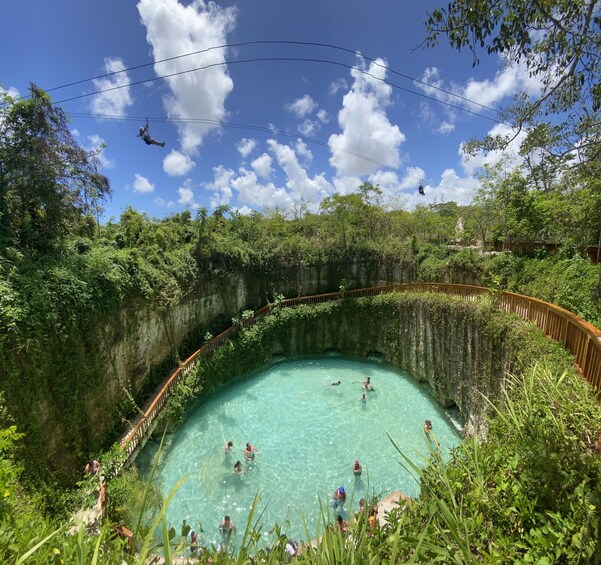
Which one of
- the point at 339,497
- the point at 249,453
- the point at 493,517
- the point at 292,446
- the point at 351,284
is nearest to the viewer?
the point at 493,517

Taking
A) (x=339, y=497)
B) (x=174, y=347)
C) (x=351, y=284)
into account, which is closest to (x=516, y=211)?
(x=351, y=284)

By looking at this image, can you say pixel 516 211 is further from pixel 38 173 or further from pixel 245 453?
pixel 38 173

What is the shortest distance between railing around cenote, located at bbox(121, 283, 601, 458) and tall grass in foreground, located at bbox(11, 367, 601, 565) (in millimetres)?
1375

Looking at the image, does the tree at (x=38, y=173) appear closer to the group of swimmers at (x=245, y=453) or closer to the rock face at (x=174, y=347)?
the rock face at (x=174, y=347)

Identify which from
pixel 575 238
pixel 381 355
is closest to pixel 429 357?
pixel 381 355

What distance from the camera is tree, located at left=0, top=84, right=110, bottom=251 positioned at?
8625 mm

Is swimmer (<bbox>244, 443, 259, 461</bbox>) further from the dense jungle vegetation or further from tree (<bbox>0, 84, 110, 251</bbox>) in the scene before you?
tree (<bbox>0, 84, 110, 251</bbox>)

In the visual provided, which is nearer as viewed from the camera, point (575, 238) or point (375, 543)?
point (375, 543)

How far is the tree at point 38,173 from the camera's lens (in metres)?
8.62

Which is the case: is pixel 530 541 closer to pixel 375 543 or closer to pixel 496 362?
pixel 375 543

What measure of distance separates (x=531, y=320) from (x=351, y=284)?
1196 cm

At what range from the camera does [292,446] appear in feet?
32.9

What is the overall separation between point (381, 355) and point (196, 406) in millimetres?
9745

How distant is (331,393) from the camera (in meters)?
13.2
